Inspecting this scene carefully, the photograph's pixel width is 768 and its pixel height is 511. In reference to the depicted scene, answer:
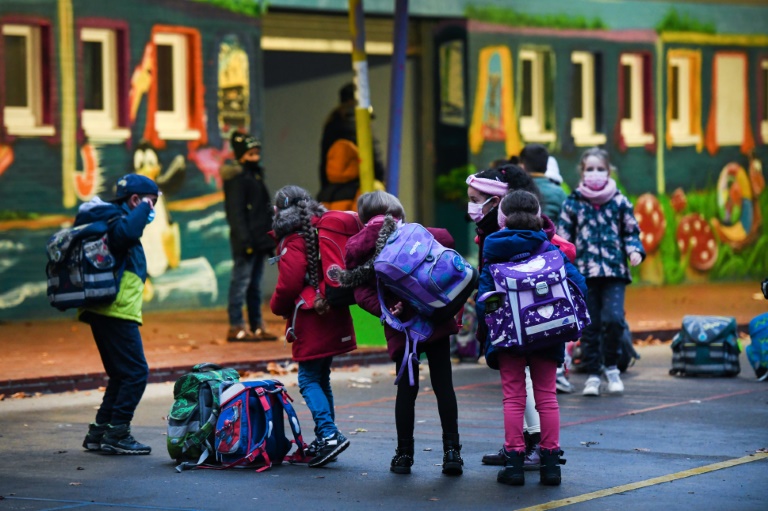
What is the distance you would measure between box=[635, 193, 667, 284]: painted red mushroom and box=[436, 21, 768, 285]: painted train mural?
0.07ft

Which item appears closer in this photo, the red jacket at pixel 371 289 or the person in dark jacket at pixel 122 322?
the red jacket at pixel 371 289

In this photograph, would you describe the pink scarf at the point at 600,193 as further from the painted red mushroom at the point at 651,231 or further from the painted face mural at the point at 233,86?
the painted red mushroom at the point at 651,231

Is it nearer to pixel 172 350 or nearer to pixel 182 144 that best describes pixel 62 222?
pixel 182 144

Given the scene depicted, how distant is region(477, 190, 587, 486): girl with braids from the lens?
27.6 ft

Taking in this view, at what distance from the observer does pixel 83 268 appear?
9.61 metres

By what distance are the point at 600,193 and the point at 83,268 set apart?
4.35 meters

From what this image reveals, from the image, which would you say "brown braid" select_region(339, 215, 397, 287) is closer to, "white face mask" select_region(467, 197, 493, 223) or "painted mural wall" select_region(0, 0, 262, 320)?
"white face mask" select_region(467, 197, 493, 223)

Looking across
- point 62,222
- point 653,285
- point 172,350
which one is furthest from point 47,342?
point 653,285

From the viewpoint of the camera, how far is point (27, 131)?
18.2 meters

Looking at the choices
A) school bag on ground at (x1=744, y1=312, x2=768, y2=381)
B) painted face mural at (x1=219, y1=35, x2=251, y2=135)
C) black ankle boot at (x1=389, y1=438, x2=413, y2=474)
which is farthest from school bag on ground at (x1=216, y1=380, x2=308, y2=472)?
painted face mural at (x1=219, y1=35, x2=251, y2=135)

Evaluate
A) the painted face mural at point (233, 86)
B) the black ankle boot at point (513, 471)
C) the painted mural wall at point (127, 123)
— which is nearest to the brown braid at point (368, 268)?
the black ankle boot at point (513, 471)

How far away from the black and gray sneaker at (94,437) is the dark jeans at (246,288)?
239 inches

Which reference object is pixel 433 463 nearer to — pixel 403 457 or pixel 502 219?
pixel 403 457

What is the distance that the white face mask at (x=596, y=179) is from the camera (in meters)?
12.1
